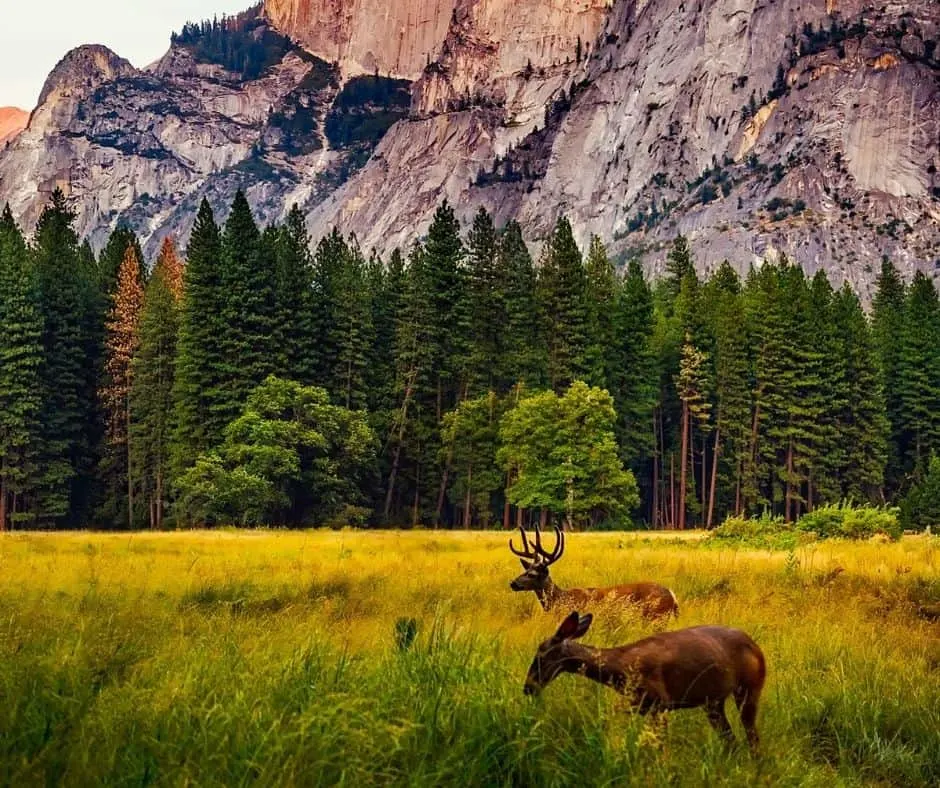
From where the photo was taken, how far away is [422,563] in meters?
15.9

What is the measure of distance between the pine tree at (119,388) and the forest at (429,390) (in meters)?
0.15

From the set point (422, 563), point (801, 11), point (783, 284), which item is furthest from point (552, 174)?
point (422, 563)

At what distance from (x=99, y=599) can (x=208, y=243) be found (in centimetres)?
3666

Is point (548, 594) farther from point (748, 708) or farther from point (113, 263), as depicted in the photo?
point (113, 263)

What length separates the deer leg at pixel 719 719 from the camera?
4562 millimetres

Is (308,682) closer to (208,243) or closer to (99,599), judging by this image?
(99,599)

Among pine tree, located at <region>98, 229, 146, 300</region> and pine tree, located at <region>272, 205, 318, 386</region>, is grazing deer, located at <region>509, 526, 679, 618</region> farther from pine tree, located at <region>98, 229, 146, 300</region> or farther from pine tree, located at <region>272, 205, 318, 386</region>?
pine tree, located at <region>98, 229, 146, 300</region>

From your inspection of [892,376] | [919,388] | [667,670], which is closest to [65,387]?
[667,670]

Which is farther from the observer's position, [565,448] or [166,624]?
[565,448]

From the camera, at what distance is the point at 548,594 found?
10438mm

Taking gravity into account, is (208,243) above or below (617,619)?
above

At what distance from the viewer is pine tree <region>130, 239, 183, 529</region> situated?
42.3 meters

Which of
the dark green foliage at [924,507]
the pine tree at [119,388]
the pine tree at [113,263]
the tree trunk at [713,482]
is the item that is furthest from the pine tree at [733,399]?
the pine tree at [113,263]

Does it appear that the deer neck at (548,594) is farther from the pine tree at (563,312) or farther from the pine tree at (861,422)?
the pine tree at (861,422)
